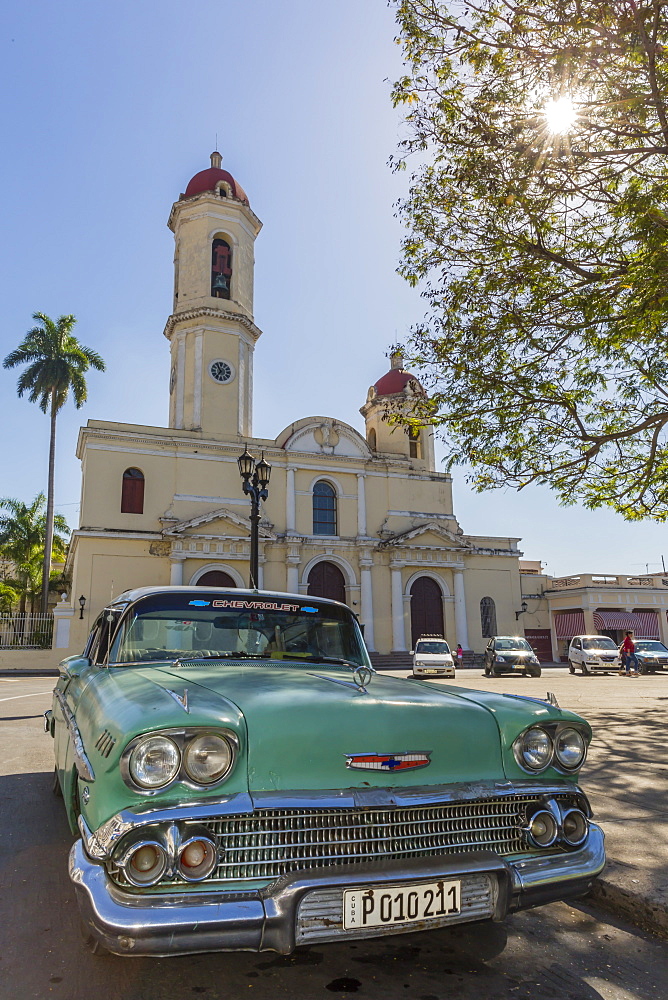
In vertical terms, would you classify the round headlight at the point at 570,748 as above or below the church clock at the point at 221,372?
below

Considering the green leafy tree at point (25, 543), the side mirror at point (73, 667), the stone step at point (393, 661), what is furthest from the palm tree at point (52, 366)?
the side mirror at point (73, 667)

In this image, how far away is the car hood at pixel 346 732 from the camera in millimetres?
2375

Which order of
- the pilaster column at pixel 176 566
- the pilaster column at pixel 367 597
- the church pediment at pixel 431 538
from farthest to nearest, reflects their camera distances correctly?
the church pediment at pixel 431 538, the pilaster column at pixel 367 597, the pilaster column at pixel 176 566

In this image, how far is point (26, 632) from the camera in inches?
1054

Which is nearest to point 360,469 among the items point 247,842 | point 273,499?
point 273,499

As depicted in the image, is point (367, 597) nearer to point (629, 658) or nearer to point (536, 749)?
point (629, 658)

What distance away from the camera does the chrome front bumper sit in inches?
80.8

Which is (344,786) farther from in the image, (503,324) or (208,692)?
(503,324)

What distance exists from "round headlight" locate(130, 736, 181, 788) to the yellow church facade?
2606 cm

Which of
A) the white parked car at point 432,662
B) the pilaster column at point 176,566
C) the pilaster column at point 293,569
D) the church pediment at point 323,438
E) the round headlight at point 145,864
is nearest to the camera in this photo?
the round headlight at point 145,864

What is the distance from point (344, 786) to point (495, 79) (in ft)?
29.0

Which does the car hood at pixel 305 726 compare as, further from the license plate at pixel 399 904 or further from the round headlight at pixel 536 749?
the license plate at pixel 399 904

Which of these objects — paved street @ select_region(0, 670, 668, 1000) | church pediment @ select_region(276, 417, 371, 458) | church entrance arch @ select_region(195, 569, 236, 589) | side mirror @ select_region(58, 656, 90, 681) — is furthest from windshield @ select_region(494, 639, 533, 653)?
side mirror @ select_region(58, 656, 90, 681)

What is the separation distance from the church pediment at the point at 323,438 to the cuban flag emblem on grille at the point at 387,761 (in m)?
29.5
